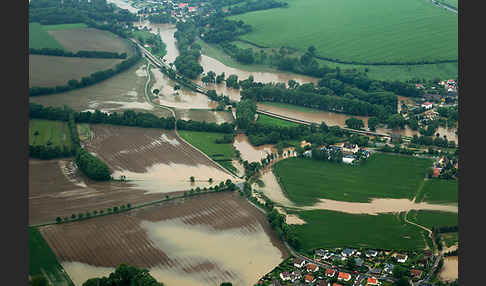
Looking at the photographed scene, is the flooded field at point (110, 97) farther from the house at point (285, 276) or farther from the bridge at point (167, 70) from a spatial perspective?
the house at point (285, 276)

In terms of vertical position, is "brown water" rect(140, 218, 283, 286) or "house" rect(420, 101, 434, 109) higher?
"house" rect(420, 101, 434, 109)

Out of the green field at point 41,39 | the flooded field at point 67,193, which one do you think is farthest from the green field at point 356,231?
the green field at point 41,39

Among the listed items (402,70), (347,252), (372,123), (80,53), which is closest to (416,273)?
(347,252)

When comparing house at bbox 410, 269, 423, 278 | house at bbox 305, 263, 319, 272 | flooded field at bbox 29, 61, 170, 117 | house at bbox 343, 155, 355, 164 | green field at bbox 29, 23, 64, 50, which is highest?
green field at bbox 29, 23, 64, 50

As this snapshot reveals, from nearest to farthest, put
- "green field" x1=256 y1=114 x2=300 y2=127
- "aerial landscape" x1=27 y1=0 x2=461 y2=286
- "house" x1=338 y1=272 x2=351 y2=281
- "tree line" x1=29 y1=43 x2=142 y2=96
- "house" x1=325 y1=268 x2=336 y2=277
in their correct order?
"house" x1=338 y1=272 x2=351 y2=281 < "house" x1=325 y1=268 x2=336 y2=277 < "aerial landscape" x1=27 y1=0 x2=461 y2=286 < "green field" x1=256 y1=114 x2=300 y2=127 < "tree line" x1=29 y1=43 x2=142 y2=96

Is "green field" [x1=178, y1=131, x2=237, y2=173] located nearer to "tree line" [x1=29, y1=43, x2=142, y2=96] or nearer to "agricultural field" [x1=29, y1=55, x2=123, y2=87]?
"tree line" [x1=29, y1=43, x2=142, y2=96]

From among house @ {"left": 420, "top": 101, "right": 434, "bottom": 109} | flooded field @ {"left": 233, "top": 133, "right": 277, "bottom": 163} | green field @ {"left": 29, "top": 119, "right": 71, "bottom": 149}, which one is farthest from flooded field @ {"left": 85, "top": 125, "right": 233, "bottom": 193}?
house @ {"left": 420, "top": 101, "right": 434, "bottom": 109}
